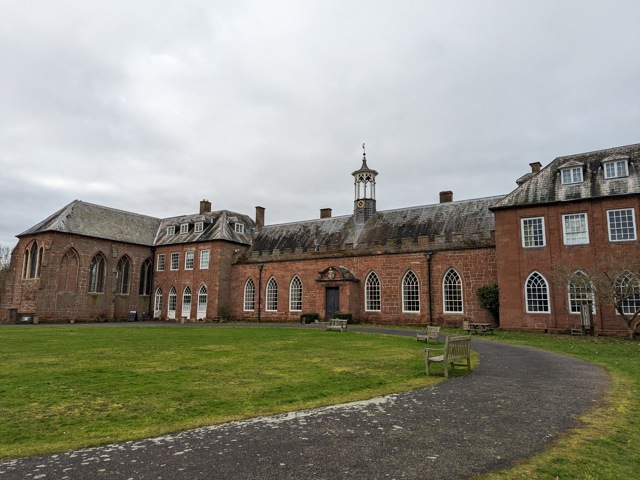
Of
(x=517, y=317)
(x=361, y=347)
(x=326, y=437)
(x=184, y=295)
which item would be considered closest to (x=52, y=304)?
(x=184, y=295)

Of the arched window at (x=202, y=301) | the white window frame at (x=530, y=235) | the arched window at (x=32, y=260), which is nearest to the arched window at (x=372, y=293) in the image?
the white window frame at (x=530, y=235)

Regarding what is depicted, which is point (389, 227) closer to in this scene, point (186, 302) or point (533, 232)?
point (533, 232)

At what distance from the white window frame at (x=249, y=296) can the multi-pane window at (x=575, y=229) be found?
26.6m

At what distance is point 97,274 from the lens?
42.0m

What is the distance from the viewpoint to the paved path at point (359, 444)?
4.97m

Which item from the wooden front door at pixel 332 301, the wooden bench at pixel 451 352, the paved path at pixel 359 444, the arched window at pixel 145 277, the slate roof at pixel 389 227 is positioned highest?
the slate roof at pixel 389 227

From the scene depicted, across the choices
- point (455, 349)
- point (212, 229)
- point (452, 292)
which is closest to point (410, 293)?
point (452, 292)

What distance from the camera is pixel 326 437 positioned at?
614 centimetres

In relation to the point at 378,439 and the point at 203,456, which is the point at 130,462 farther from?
the point at 378,439

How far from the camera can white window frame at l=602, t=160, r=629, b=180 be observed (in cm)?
2538

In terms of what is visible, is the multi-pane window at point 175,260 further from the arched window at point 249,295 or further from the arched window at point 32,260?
the arched window at point 32,260

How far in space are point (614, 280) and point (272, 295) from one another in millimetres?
26923

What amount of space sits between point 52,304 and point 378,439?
39.9m

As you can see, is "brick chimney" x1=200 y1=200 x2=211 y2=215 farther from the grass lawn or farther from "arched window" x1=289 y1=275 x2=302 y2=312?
the grass lawn
